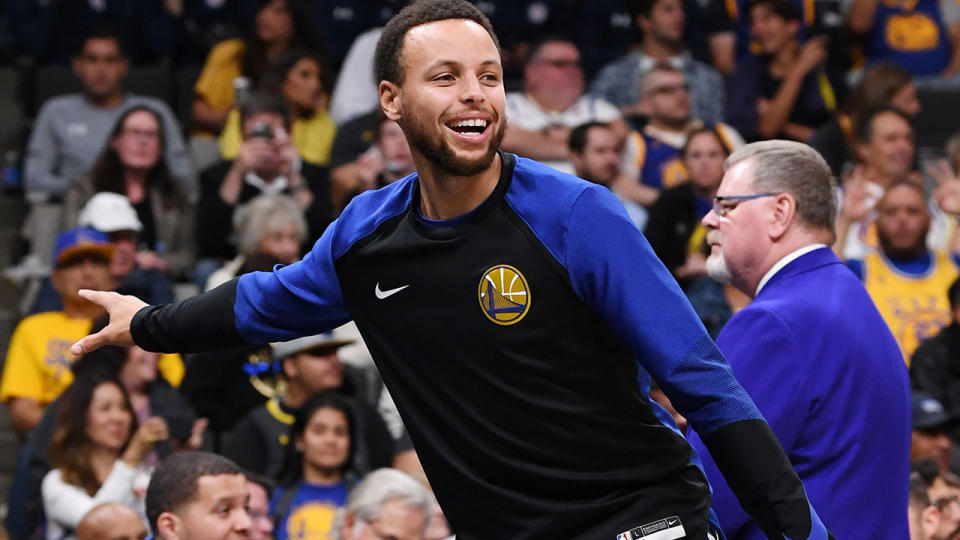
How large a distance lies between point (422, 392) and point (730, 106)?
7027 mm

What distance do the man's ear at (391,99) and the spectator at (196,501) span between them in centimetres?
229

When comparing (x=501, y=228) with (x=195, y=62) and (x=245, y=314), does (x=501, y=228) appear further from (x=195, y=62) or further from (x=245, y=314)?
(x=195, y=62)

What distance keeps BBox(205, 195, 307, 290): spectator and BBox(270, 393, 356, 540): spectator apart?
1086 millimetres

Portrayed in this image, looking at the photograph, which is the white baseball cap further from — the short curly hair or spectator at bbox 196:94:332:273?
the short curly hair

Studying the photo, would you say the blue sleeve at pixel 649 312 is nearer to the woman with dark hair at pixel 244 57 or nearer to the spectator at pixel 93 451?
the spectator at pixel 93 451

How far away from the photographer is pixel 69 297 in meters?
7.21

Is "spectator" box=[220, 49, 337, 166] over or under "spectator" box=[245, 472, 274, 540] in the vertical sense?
over

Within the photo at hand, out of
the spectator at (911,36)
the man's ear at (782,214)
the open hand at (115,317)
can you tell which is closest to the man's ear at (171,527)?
the open hand at (115,317)

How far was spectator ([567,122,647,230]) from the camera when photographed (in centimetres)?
821

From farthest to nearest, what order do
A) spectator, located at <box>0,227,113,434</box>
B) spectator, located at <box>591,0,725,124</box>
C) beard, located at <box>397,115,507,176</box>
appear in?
spectator, located at <box>591,0,725,124</box> < spectator, located at <box>0,227,113,434</box> < beard, located at <box>397,115,507,176</box>

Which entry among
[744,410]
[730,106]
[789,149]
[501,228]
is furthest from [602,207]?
[730,106]

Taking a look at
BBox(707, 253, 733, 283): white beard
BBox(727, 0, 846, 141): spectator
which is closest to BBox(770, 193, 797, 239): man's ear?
BBox(707, 253, 733, 283): white beard

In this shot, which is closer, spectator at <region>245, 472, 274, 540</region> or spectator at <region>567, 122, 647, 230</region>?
spectator at <region>245, 472, 274, 540</region>

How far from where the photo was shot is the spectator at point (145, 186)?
26.5 ft
